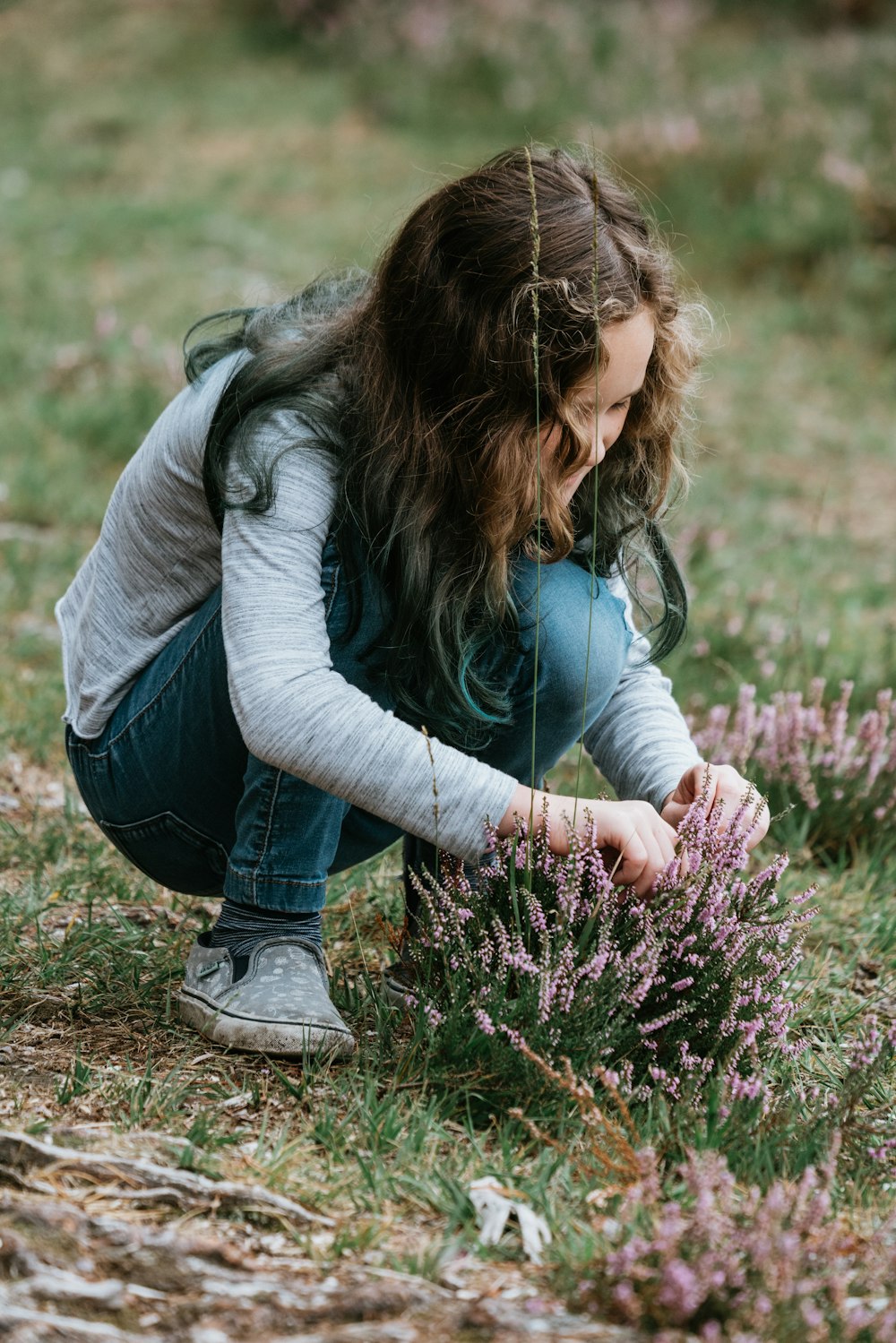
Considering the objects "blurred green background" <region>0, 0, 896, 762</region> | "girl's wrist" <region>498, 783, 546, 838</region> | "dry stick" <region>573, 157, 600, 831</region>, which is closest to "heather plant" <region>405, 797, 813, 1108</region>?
"girl's wrist" <region>498, 783, 546, 838</region>

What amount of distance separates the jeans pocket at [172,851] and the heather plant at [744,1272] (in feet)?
2.95

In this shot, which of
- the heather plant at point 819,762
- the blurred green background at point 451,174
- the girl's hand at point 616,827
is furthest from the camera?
the blurred green background at point 451,174

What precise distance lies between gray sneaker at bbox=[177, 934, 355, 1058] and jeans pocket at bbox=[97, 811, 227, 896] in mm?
152

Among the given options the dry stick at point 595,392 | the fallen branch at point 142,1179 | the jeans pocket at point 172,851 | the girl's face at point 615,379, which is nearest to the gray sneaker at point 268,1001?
the jeans pocket at point 172,851

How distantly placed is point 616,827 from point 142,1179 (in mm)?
736

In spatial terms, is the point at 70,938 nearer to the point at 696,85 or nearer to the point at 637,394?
the point at 637,394

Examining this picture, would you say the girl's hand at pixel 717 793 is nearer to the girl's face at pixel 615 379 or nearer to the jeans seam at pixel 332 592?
the girl's face at pixel 615 379

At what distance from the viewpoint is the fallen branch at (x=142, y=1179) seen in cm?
159

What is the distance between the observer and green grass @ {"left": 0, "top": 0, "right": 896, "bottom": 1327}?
1.77m

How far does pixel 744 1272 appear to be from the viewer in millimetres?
1361

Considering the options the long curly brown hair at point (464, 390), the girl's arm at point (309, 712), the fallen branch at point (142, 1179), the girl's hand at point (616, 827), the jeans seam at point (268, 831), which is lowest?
the fallen branch at point (142, 1179)

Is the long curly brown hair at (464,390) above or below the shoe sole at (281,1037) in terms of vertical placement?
above

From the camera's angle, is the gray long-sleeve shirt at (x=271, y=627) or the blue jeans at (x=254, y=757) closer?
the gray long-sleeve shirt at (x=271, y=627)

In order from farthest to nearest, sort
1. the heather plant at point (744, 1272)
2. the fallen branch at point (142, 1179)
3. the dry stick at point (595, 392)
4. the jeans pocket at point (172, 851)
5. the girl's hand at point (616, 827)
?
the jeans pocket at point (172, 851) → the girl's hand at point (616, 827) → the dry stick at point (595, 392) → the fallen branch at point (142, 1179) → the heather plant at point (744, 1272)
